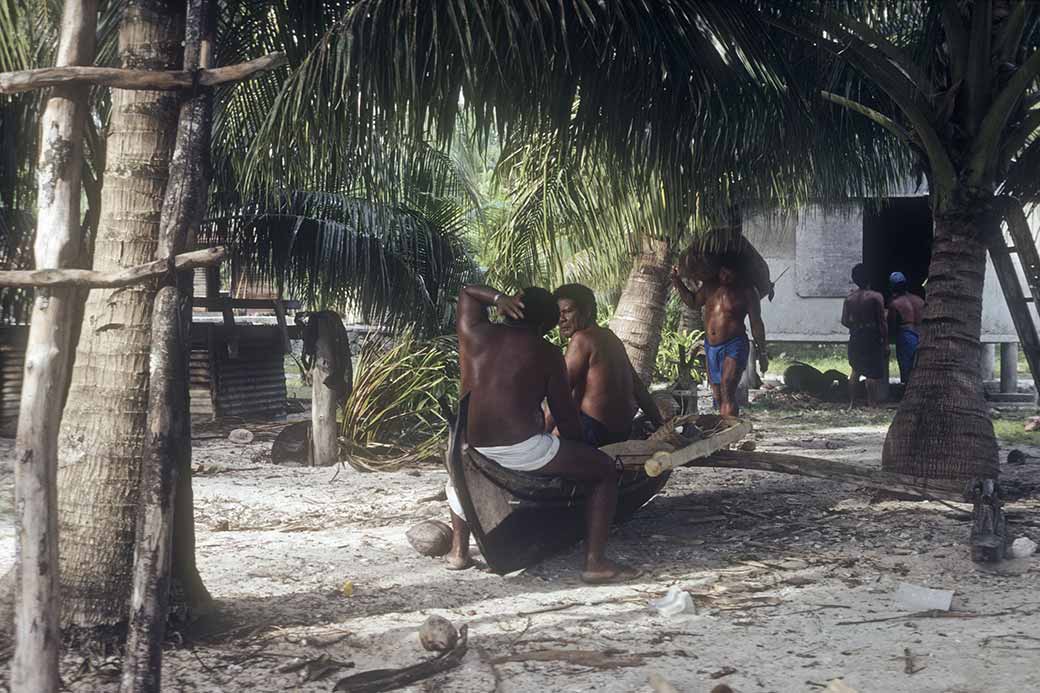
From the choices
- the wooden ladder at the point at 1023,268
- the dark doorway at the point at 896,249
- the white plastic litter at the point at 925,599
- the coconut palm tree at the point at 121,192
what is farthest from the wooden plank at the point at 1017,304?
the dark doorway at the point at 896,249

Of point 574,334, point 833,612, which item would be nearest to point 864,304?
point 574,334

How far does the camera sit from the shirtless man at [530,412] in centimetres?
552

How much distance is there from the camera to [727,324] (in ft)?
32.3

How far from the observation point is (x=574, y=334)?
257 inches

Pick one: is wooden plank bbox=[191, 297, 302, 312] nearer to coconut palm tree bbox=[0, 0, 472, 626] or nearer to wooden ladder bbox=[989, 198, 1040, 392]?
coconut palm tree bbox=[0, 0, 472, 626]

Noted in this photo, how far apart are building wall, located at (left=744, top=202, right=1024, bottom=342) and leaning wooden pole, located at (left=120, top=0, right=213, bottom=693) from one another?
12.6 meters

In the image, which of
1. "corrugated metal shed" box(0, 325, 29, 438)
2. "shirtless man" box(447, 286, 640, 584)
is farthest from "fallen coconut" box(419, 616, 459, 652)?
"corrugated metal shed" box(0, 325, 29, 438)

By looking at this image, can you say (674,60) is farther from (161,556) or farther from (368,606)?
(161,556)

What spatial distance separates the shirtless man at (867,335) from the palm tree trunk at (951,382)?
22.3 ft

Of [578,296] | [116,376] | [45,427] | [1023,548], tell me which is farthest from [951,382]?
[45,427]

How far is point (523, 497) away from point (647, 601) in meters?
0.83

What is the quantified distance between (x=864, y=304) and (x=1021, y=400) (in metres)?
3.24

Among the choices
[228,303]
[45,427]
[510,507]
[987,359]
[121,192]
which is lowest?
[510,507]

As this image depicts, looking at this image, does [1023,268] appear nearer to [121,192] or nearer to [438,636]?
[438,636]
